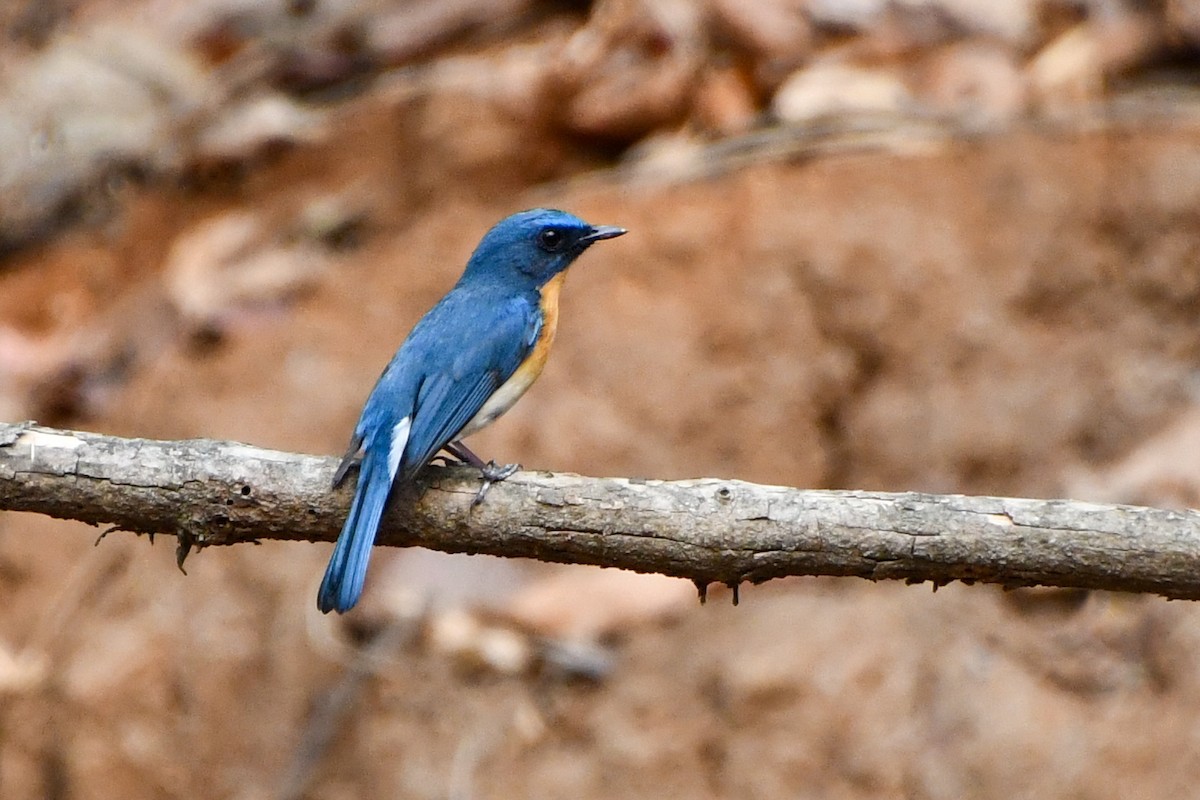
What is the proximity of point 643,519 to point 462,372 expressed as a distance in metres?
1.00

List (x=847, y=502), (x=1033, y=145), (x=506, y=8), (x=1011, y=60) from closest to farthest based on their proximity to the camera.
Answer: (x=847, y=502) → (x=1033, y=145) → (x=1011, y=60) → (x=506, y=8)

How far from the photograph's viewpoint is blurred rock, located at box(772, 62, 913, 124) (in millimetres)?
6320

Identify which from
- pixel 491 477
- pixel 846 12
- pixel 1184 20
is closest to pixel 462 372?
pixel 491 477

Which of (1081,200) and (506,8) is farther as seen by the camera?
(506,8)

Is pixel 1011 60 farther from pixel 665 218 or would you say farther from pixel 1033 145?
pixel 665 218

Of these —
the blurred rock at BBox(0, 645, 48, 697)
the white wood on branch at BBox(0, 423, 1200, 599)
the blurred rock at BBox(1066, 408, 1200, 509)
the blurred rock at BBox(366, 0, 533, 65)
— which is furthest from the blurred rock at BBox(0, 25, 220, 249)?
the blurred rock at BBox(1066, 408, 1200, 509)

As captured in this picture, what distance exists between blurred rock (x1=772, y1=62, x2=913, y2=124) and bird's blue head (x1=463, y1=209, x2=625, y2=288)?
1989mm

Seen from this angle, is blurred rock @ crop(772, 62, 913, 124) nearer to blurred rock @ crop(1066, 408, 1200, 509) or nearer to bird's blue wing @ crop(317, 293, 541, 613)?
blurred rock @ crop(1066, 408, 1200, 509)

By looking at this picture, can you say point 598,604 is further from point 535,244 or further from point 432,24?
point 432,24

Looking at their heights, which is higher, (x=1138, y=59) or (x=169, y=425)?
(x=1138, y=59)

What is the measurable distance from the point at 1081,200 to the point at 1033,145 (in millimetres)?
327

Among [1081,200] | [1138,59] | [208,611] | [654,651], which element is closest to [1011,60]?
[1138,59]

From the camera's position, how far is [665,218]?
20.4ft

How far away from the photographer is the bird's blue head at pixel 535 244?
471 centimetres
